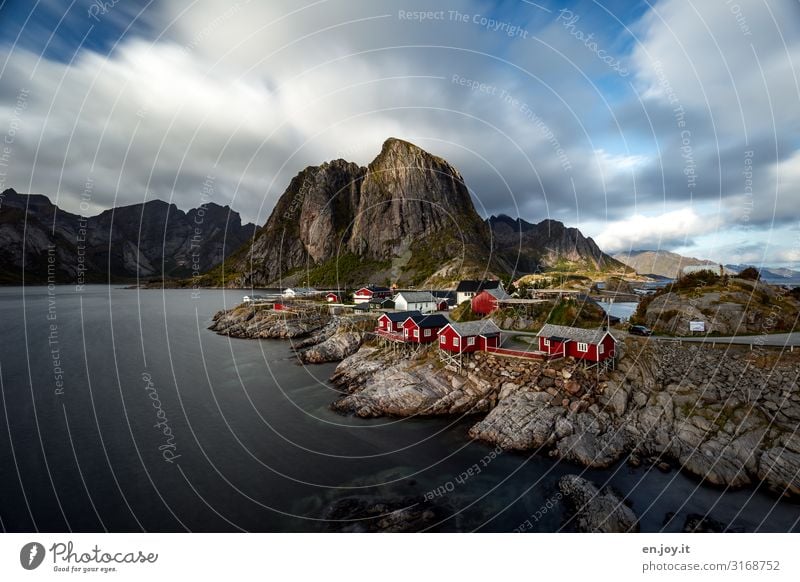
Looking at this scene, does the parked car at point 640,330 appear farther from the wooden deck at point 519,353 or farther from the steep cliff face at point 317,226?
the steep cliff face at point 317,226

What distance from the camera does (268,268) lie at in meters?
193

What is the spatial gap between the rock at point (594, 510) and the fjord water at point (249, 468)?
0.65 m

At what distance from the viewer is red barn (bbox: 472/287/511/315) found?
45.2m

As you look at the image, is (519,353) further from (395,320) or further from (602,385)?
(395,320)

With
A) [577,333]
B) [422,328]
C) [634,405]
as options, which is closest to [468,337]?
[422,328]

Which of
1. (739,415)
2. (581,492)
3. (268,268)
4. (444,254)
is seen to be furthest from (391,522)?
(268,268)

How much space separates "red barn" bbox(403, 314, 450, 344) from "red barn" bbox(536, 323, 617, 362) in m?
10.5

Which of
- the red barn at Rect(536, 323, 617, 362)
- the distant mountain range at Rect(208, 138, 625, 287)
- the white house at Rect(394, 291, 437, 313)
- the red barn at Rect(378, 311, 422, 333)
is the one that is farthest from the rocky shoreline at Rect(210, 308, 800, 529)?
the distant mountain range at Rect(208, 138, 625, 287)

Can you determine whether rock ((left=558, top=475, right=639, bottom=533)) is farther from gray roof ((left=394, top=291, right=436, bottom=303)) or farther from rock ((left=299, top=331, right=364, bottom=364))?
gray roof ((left=394, top=291, right=436, bottom=303))

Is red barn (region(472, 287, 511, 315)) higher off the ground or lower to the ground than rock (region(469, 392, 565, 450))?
higher

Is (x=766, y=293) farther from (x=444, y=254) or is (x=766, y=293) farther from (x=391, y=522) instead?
(x=444, y=254)

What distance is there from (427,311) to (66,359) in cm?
4717

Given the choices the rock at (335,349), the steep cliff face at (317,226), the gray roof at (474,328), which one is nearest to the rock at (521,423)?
the gray roof at (474,328)

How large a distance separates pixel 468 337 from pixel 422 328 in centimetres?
610
